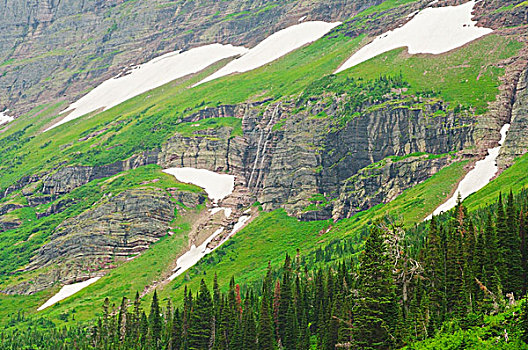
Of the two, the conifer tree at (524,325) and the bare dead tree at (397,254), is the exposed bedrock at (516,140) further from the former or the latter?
the conifer tree at (524,325)

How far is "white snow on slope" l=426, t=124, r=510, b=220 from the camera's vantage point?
170125 mm

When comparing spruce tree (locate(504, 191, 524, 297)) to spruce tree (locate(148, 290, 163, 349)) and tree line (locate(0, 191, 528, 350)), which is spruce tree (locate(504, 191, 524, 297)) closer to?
tree line (locate(0, 191, 528, 350))

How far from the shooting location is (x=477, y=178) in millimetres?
179500

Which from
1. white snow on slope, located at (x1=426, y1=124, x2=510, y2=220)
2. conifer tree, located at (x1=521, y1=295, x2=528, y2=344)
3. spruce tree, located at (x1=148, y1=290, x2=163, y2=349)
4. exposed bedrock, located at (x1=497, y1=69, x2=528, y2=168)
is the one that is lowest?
white snow on slope, located at (x1=426, y1=124, x2=510, y2=220)

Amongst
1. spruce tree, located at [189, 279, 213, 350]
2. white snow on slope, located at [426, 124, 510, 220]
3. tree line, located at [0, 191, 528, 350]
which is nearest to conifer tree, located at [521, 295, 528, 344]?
tree line, located at [0, 191, 528, 350]

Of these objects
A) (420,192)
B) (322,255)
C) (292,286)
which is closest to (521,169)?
(420,192)

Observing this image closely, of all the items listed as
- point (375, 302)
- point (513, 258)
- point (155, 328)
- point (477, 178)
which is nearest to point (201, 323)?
point (155, 328)

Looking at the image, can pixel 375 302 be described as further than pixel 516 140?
No

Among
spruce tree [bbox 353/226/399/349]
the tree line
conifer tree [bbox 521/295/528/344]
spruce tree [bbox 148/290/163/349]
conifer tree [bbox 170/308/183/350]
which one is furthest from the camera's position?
spruce tree [bbox 148/290/163/349]

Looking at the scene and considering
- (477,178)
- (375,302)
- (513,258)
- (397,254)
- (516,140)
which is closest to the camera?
(375,302)

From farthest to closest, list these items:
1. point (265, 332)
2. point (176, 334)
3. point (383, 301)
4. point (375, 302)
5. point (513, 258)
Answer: point (176, 334), point (265, 332), point (513, 258), point (375, 302), point (383, 301)

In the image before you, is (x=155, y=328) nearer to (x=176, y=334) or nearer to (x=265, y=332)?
(x=176, y=334)

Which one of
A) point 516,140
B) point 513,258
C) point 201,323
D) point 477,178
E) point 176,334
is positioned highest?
point 513,258

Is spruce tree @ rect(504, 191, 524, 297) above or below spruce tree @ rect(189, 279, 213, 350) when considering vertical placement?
above
